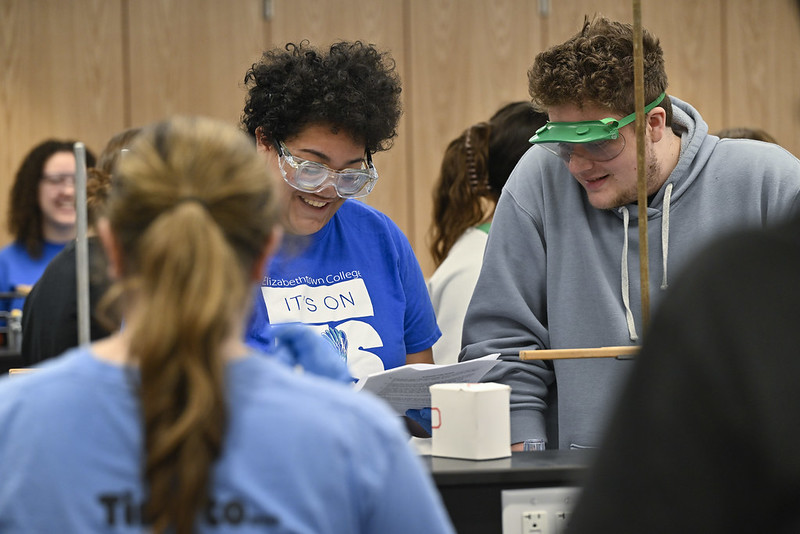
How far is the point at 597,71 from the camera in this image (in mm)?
1914

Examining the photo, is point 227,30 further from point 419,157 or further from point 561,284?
point 561,284

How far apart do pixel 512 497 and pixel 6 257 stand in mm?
3126

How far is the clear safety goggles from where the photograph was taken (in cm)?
198

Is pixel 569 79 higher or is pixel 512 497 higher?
pixel 569 79

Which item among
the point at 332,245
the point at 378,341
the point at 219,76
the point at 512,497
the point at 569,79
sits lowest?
the point at 512,497

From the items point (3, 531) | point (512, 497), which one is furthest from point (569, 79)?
point (3, 531)

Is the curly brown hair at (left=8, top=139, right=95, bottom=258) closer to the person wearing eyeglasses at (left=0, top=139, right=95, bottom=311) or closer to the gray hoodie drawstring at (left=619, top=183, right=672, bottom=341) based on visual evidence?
the person wearing eyeglasses at (left=0, top=139, right=95, bottom=311)

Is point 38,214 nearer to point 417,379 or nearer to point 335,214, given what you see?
point 335,214

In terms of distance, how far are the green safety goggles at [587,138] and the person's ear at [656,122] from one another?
0.05 feet

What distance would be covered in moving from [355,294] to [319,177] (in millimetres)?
264

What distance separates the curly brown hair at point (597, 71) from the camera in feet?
6.30

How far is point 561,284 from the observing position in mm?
2029

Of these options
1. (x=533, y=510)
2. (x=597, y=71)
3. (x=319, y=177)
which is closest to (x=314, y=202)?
(x=319, y=177)

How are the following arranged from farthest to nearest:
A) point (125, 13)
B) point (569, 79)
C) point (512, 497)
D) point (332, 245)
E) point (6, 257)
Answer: point (125, 13)
point (6, 257)
point (332, 245)
point (569, 79)
point (512, 497)
